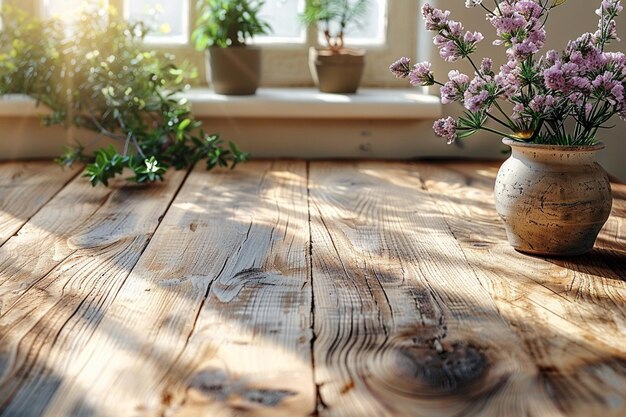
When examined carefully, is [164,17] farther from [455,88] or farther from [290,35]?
[455,88]

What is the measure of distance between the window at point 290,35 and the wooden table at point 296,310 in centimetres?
100

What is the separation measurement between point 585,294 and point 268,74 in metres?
2.01

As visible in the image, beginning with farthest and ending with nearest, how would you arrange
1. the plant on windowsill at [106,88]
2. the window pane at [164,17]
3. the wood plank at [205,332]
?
the window pane at [164,17] → the plant on windowsill at [106,88] → the wood plank at [205,332]

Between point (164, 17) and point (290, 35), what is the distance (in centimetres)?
47

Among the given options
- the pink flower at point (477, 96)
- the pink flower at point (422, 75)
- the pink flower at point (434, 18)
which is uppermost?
the pink flower at point (434, 18)

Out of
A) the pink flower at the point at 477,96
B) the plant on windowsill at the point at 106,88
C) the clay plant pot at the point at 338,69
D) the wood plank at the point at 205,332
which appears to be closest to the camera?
the wood plank at the point at 205,332

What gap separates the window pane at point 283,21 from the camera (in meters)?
3.47

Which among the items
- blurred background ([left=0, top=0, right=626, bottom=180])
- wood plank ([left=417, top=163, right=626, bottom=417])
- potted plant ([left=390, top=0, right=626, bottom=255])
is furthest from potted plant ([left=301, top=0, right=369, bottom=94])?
potted plant ([left=390, top=0, right=626, bottom=255])

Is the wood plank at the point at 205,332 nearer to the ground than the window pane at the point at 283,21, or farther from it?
nearer to the ground

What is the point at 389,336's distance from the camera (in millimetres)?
1509

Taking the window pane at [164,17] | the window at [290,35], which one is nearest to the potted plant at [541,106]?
the window at [290,35]

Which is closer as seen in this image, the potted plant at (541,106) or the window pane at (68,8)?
the potted plant at (541,106)

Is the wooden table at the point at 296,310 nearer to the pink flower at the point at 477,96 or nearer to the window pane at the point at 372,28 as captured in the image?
the pink flower at the point at 477,96

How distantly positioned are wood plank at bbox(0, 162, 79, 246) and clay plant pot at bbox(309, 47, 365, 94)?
90 centimetres
